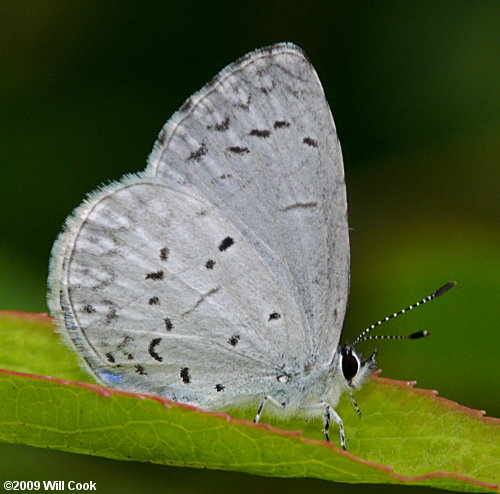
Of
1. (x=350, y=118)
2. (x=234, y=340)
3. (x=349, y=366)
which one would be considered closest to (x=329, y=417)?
(x=349, y=366)

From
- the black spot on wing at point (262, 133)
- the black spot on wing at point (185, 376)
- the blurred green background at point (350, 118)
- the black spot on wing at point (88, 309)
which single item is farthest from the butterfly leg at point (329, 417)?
the blurred green background at point (350, 118)

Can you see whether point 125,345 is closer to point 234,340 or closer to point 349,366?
point 234,340

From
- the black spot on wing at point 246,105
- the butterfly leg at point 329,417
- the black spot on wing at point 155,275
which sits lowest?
the butterfly leg at point 329,417

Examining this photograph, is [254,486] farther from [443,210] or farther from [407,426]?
[443,210]

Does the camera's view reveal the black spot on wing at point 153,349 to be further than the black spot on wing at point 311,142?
Yes

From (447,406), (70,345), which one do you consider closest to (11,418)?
(70,345)

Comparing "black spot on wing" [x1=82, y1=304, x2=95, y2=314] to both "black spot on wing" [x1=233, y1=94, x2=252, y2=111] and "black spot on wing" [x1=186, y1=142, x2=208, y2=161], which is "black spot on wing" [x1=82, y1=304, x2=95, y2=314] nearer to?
"black spot on wing" [x1=186, y1=142, x2=208, y2=161]

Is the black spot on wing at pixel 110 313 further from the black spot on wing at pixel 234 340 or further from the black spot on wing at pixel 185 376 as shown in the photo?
the black spot on wing at pixel 234 340
